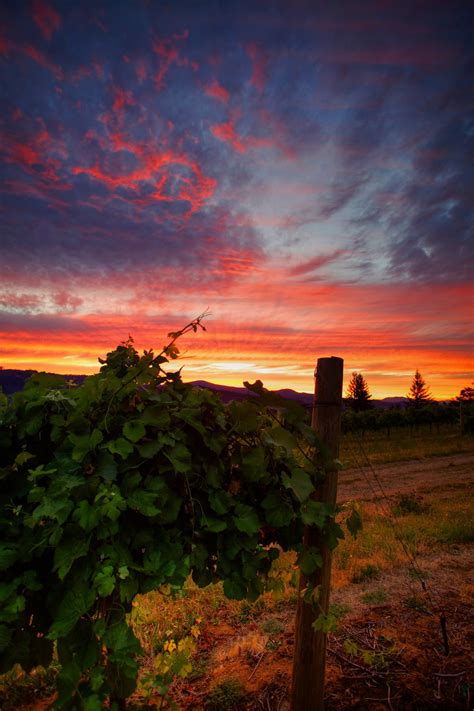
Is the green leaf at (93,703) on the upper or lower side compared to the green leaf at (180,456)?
lower

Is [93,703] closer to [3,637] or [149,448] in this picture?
[3,637]

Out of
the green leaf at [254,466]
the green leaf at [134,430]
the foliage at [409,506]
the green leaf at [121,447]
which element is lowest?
the foliage at [409,506]

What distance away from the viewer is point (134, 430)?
205 cm

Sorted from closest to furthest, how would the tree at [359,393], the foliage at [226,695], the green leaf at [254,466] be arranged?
the green leaf at [254,466] < the foliage at [226,695] < the tree at [359,393]

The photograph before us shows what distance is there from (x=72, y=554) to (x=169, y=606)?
3.67 m

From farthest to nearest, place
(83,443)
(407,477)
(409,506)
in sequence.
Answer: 1. (407,477)
2. (409,506)
3. (83,443)

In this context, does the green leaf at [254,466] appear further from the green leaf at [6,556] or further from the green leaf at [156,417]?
the green leaf at [6,556]

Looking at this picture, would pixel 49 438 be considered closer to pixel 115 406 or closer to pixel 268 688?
pixel 115 406

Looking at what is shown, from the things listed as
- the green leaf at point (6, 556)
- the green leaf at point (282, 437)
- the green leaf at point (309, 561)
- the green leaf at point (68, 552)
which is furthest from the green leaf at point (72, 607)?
the green leaf at point (309, 561)

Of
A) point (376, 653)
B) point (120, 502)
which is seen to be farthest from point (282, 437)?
point (376, 653)

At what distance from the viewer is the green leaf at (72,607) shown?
6.14ft

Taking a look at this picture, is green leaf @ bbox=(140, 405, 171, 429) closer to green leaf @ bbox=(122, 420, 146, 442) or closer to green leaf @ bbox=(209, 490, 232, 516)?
green leaf @ bbox=(122, 420, 146, 442)

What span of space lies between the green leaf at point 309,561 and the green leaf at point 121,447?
4.75ft

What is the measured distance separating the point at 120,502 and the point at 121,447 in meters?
0.25
